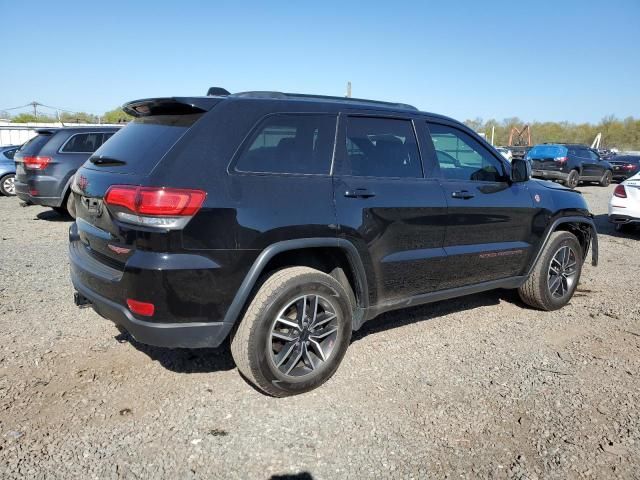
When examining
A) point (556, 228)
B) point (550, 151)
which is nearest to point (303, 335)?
point (556, 228)

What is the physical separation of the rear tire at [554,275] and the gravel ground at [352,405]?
0.86 feet

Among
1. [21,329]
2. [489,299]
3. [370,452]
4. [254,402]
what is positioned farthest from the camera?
[489,299]

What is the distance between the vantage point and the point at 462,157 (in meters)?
4.32

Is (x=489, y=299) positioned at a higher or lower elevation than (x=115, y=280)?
lower

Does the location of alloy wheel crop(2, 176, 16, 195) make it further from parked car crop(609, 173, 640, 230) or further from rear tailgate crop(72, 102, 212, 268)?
parked car crop(609, 173, 640, 230)

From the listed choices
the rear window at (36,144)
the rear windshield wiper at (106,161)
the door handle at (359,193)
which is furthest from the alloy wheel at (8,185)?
the door handle at (359,193)

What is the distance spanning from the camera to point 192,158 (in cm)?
285

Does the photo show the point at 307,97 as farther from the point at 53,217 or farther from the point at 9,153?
the point at 9,153

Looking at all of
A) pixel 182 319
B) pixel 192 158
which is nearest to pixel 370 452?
pixel 182 319

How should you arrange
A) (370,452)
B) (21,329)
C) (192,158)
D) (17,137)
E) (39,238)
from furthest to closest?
1. (17,137)
2. (39,238)
3. (21,329)
4. (192,158)
5. (370,452)

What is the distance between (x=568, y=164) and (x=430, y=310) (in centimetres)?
1684

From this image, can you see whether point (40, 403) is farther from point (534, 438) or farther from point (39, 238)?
point (39, 238)

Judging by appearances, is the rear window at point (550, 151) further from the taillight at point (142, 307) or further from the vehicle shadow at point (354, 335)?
the taillight at point (142, 307)

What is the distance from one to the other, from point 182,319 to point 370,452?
1251 millimetres
